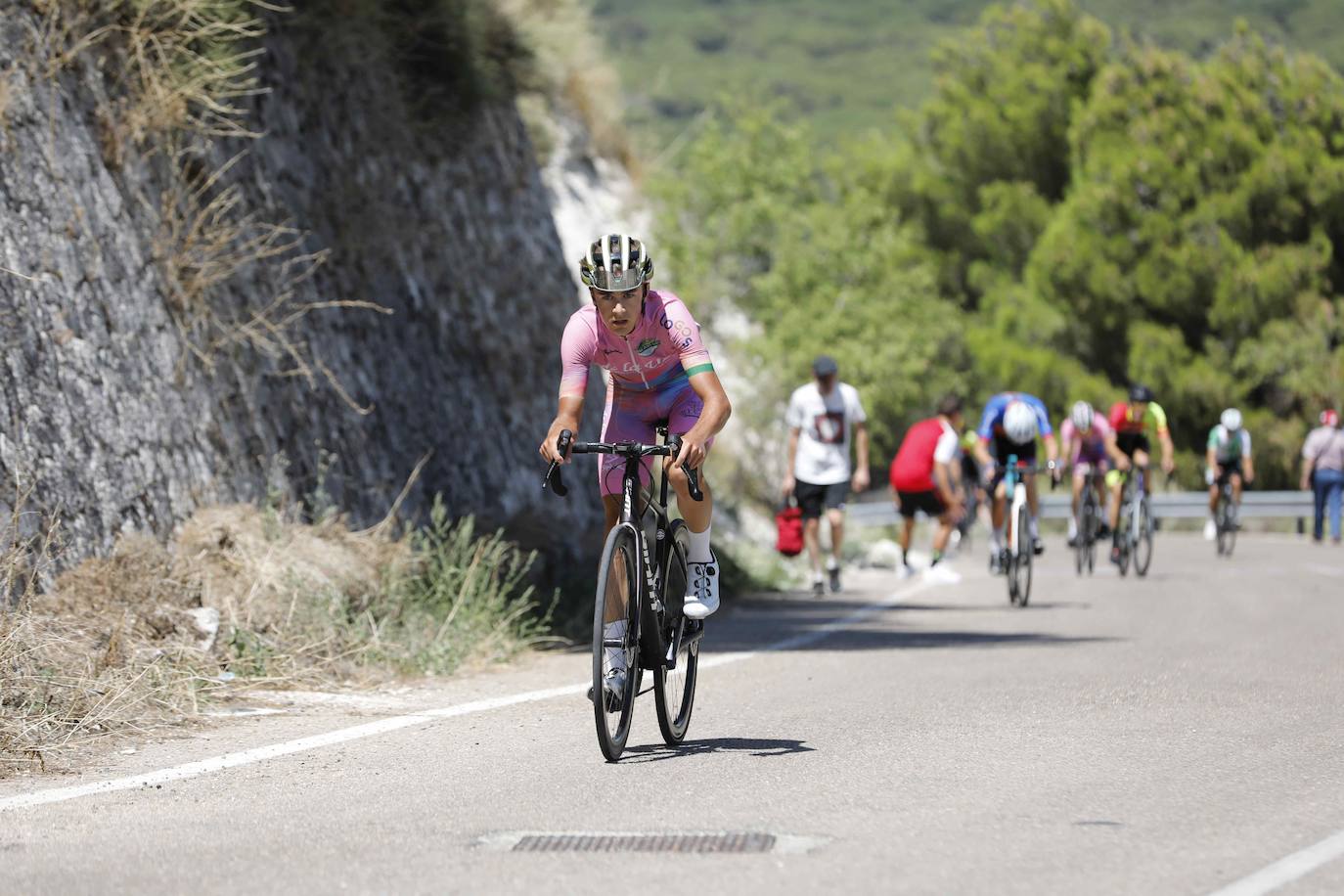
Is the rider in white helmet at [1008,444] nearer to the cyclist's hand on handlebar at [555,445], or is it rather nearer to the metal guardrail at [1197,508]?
the cyclist's hand on handlebar at [555,445]

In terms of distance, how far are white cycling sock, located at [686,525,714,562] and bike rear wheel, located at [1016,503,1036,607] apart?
8.72 m

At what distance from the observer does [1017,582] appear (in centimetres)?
1627

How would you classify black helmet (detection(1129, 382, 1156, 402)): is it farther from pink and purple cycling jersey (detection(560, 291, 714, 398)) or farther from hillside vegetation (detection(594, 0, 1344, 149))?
hillside vegetation (detection(594, 0, 1344, 149))

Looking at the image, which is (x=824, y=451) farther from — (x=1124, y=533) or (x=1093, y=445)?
(x=1124, y=533)

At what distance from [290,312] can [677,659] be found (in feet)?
20.4

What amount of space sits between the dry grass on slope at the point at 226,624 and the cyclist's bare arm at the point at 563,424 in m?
2.26

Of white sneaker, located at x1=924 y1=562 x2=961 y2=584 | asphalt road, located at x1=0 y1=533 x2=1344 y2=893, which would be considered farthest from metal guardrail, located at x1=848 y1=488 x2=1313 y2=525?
asphalt road, located at x1=0 y1=533 x2=1344 y2=893

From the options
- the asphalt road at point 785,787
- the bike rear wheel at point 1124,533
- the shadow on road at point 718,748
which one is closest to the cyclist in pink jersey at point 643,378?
the shadow on road at point 718,748

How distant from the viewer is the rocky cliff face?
33.7 ft

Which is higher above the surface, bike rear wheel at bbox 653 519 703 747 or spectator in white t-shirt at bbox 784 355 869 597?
spectator in white t-shirt at bbox 784 355 869 597

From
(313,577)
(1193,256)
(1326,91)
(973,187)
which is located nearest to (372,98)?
(313,577)

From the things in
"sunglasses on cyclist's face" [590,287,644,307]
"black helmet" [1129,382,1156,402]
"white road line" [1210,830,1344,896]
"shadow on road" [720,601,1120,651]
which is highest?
"sunglasses on cyclist's face" [590,287,644,307]

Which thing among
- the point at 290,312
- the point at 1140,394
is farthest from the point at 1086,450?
the point at 290,312

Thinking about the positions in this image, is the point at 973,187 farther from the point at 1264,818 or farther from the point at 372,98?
the point at 1264,818
